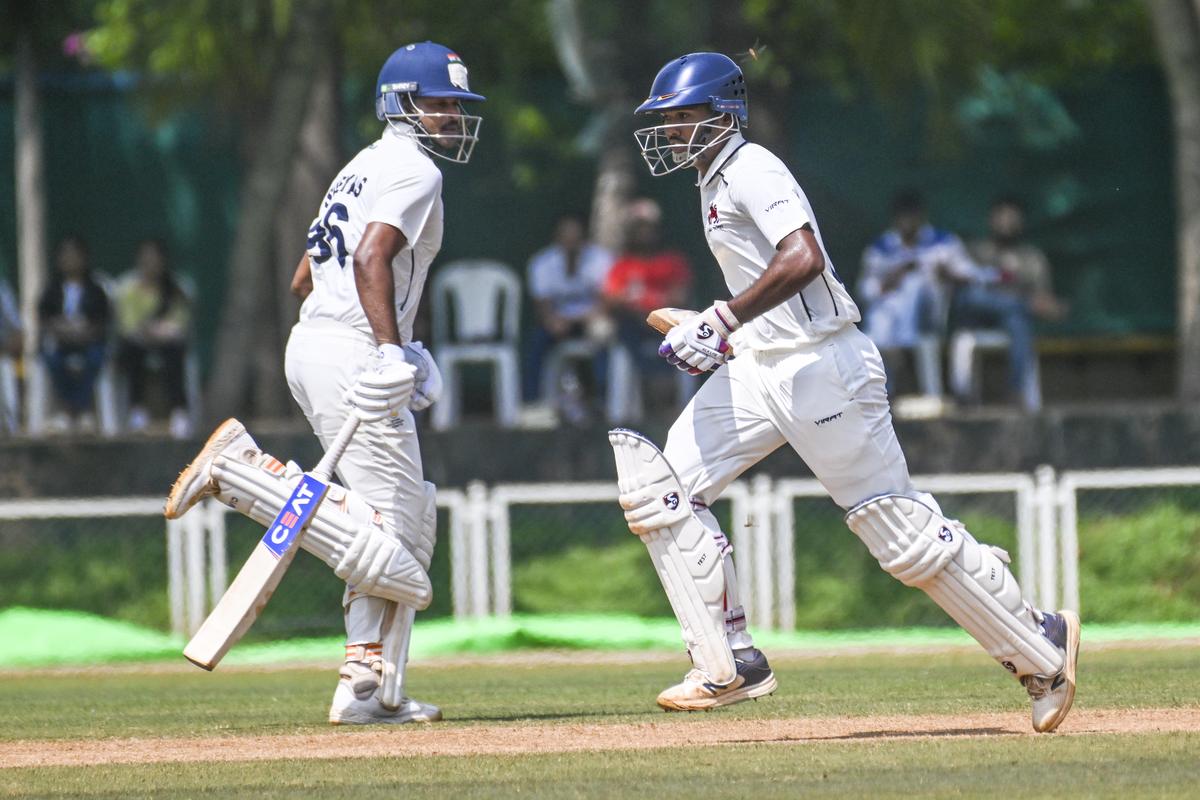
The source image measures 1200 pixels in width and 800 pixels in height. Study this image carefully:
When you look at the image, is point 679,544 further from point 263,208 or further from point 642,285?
point 263,208

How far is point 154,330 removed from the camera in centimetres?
1565

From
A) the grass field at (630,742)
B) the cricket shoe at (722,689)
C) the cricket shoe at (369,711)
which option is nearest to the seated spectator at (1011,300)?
the grass field at (630,742)

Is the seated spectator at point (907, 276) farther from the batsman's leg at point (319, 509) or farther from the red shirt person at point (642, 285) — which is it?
the batsman's leg at point (319, 509)

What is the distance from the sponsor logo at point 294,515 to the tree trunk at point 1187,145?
30.3ft

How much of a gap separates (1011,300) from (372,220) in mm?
9328

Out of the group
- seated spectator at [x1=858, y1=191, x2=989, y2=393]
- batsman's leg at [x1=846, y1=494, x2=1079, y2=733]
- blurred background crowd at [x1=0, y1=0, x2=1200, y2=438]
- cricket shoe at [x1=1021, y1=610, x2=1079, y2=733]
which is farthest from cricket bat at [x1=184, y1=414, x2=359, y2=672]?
seated spectator at [x1=858, y1=191, x2=989, y2=393]

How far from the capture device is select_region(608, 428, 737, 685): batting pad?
6.75 m

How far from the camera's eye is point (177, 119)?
18.8 metres

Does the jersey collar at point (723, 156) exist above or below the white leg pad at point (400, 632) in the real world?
above

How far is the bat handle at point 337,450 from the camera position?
6.93 m

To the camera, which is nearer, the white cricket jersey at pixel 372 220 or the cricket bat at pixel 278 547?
the cricket bat at pixel 278 547

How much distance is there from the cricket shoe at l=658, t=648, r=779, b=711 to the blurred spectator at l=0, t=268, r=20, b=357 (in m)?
10.5

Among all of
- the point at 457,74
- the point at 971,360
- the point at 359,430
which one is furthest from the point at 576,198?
the point at 359,430

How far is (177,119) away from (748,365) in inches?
504
